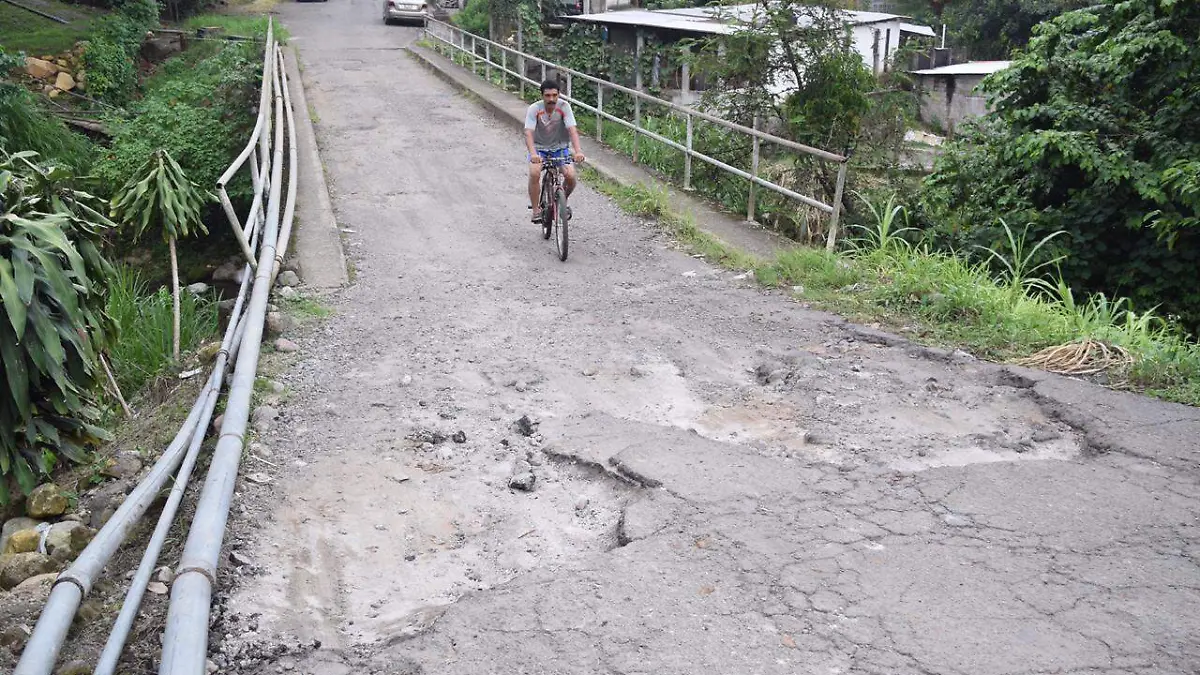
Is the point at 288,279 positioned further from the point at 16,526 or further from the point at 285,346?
the point at 16,526

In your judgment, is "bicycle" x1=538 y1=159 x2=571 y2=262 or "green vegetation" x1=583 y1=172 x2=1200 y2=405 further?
"bicycle" x1=538 y1=159 x2=571 y2=262

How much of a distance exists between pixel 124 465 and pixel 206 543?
9.18 ft

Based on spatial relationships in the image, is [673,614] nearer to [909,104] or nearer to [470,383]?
[470,383]

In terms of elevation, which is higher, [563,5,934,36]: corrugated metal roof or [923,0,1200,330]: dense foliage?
[563,5,934,36]: corrugated metal roof

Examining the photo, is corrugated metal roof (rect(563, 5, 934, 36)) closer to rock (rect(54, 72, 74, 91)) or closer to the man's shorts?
the man's shorts

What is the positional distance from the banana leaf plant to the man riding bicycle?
4.08 meters

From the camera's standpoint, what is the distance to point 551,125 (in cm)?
947

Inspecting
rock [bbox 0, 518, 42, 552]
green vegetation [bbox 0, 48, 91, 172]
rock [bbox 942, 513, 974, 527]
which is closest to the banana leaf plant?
rock [bbox 0, 518, 42, 552]

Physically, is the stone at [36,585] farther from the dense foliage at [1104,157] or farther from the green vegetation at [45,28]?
the green vegetation at [45,28]

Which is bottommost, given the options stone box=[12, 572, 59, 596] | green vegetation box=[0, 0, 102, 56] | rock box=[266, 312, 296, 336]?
stone box=[12, 572, 59, 596]

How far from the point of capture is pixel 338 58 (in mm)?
24984

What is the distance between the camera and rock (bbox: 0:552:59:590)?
525 cm

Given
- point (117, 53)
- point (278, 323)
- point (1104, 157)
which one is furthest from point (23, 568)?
point (117, 53)

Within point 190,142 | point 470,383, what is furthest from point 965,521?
point 190,142
